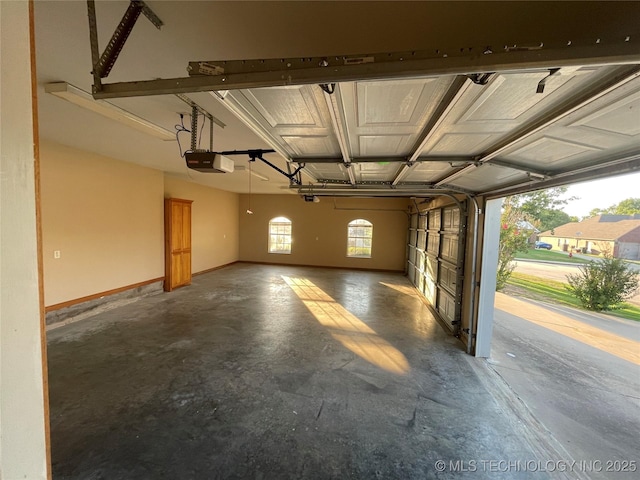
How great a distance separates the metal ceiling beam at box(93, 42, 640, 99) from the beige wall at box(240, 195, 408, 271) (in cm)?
876

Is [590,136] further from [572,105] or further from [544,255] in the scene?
[544,255]

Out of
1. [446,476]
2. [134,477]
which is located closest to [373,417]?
[446,476]

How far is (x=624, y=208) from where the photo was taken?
9820 mm

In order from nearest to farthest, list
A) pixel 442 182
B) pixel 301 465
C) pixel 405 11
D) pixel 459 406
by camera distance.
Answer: pixel 405 11, pixel 301 465, pixel 459 406, pixel 442 182

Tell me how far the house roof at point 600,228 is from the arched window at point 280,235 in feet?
34.0

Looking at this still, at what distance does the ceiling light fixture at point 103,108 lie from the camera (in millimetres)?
2141

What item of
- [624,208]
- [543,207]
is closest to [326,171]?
[543,207]

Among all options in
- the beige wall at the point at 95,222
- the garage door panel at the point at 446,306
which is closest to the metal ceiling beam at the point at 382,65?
the garage door panel at the point at 446,306

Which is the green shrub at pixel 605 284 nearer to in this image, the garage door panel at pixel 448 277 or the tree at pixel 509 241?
the tree at pixel 509 241

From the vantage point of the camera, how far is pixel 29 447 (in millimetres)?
660

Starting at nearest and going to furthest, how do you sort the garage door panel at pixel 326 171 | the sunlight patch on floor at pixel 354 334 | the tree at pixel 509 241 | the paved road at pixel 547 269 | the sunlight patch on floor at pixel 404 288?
1. the garage door panel at pixel 326 171
2. the sunlight patch on floor at pixel 354 334
3. the sunlight patch on floor at pixel 404 288
4. the tree at pixel 509 241
5. the paved road at pixel 547 269

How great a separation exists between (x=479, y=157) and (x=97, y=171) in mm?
5816

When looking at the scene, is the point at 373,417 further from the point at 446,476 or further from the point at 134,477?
the point at 134,477

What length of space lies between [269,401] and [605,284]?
367 inches
